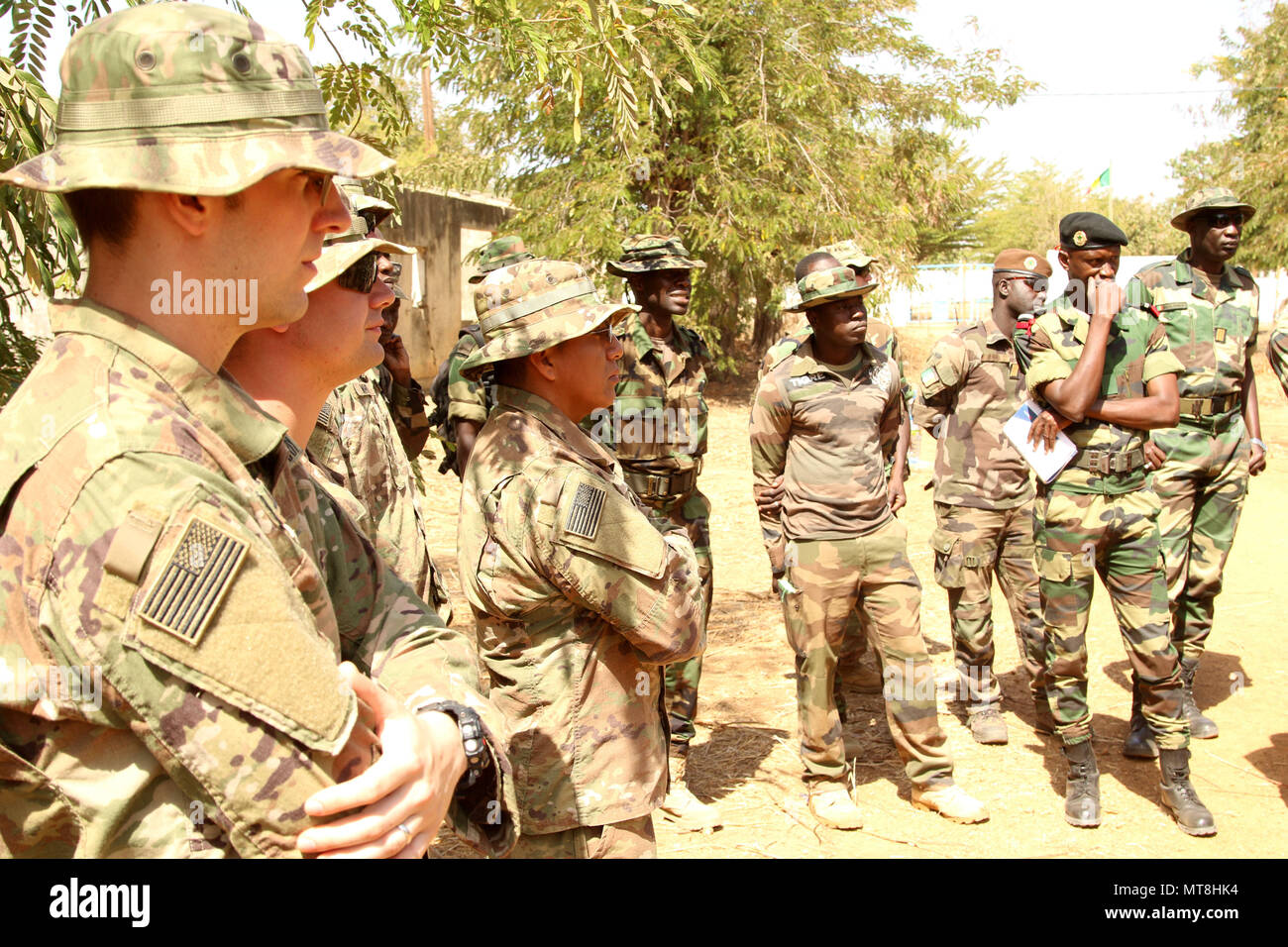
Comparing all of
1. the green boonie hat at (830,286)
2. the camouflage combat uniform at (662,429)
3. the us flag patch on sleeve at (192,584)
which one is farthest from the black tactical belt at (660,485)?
the us flag patch on sleeve at (192,584)

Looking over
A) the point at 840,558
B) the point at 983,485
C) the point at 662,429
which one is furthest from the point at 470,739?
the point at 983,485

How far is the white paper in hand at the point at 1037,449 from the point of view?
15.6 ft

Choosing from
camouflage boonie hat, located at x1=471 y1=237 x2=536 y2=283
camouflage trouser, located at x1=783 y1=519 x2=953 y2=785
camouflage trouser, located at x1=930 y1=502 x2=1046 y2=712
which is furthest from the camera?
camouflage trouser, located at x1=930 y1=502 x2=1046 y2=712

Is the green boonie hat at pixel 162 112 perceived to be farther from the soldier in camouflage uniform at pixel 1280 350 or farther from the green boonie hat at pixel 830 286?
the soldier in camouflage uniform at pixel 1280 350

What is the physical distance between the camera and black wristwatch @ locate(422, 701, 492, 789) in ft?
4.71

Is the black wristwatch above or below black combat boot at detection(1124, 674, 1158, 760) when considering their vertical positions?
above

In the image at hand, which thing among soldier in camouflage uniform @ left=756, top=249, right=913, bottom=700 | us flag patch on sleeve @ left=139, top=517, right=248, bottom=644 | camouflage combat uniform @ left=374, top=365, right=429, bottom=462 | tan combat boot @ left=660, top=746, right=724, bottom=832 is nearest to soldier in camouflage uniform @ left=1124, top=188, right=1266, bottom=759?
soldier in camouflage uniform @ left=756, top=249, right=913, bottom=700

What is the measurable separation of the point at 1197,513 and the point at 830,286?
271cm

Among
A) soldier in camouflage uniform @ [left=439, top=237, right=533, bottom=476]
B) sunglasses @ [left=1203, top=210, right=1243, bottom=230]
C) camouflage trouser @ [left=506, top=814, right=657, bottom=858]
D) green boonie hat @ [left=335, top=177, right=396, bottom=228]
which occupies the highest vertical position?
green boonie hat @ [left=335, top=177, right=396, bottom=228]

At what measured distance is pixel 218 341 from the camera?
53.8 inches

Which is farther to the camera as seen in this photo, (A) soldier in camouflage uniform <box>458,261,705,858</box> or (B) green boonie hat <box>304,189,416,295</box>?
(A) soldier in camouflage uniform <box>458,261,705,858</box>

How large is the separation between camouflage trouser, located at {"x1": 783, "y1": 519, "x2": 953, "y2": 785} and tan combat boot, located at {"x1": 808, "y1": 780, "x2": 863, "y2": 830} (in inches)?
2.3

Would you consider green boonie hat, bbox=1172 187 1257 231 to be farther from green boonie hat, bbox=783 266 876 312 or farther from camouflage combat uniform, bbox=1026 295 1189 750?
green boonie hat, bbox=783 266 876 312

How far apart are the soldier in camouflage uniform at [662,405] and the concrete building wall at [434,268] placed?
9.07m
